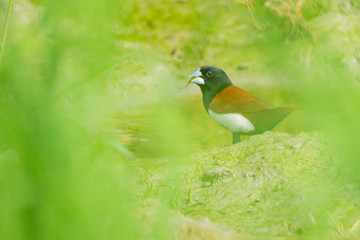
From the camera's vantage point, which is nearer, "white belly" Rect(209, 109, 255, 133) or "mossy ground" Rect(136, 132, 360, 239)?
"mossy ground" Rect(136, 132, 360, 239)

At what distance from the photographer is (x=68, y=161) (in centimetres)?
23

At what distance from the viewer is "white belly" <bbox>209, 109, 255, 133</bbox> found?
2.24m

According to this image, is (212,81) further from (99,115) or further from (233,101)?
(99,115)

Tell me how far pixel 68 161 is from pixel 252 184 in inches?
35.1

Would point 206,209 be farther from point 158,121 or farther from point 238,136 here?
point 238,136

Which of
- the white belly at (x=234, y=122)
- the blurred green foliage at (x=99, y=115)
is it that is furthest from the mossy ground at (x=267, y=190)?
the white belly at (x=234, y=122)

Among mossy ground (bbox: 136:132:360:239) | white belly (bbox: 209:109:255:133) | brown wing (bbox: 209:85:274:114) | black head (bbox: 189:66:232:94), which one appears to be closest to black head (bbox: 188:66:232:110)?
black head (bbox: 189:66:232:94)

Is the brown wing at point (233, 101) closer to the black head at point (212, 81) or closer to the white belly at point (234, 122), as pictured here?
the white belly at point (234, 122)

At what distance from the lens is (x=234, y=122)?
7.52 ft

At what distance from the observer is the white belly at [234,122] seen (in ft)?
7.36

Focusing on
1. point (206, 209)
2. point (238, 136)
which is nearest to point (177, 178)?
point (206, 209)

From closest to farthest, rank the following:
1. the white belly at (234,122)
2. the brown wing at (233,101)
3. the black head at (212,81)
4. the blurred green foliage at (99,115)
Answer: the blurred green foliage at (99,115), the brown wing at (233,101), the white belly at (234,122), the black head at (212,81)

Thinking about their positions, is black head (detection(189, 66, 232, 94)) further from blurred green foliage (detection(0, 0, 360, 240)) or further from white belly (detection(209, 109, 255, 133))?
blurred green foliage (detection(0, 0, 360, 240))

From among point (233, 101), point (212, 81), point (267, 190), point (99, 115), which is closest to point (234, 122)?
point (233, 101)
